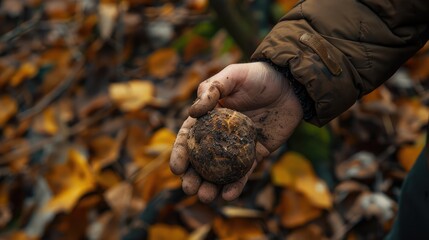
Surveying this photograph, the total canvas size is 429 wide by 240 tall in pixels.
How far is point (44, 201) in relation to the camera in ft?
9.24

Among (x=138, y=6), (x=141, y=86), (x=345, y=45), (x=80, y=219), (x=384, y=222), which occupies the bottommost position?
(x=384, y=222)

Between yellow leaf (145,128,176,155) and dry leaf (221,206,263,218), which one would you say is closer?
dry leaf (221,206,263,218)

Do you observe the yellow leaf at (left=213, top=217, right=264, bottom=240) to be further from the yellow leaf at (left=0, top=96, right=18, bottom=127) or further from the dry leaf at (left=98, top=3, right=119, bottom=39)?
the yellow leaf at (left=0, top=96, right=18, bottom=127)

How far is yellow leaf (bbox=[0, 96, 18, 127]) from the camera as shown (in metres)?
3.31

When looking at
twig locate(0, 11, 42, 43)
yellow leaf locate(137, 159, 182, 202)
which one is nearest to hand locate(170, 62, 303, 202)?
yellow leaf locate(137, 159, 182, 202)

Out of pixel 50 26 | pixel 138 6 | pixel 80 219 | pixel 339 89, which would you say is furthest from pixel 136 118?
pixel 339 89

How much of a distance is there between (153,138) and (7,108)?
1.21 m

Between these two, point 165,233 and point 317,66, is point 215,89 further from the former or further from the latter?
point 165,233

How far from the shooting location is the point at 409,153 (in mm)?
2479

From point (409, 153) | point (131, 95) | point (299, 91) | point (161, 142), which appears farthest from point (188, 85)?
point (299, 91)

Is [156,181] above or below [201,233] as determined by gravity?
above

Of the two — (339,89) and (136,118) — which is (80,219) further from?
(339,89)

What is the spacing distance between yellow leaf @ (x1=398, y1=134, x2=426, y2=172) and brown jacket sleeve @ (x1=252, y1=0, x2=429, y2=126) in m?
0.90

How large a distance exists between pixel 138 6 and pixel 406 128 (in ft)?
6.42
